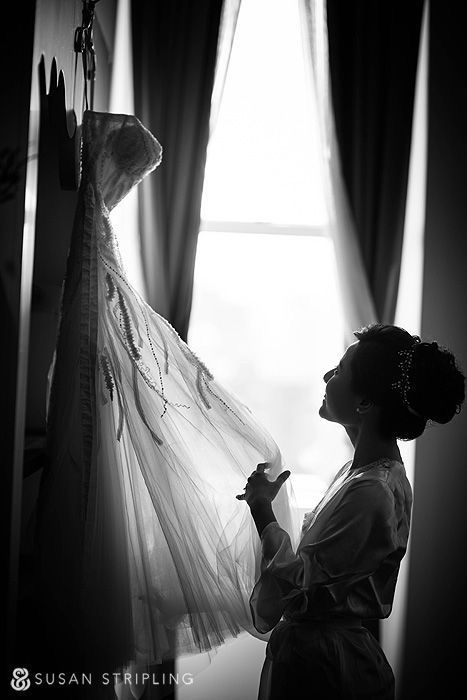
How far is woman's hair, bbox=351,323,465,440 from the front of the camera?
1.29 meters

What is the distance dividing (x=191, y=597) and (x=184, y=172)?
5.66 feet

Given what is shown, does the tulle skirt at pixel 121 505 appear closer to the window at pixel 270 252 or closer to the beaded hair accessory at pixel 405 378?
the beaded hair accessory at pixel 405 378

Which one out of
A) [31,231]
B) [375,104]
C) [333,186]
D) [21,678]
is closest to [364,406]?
[31,231]

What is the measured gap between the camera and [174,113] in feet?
8.43

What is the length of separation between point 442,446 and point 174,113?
1.66m

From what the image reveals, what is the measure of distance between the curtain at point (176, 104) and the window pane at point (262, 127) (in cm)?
13

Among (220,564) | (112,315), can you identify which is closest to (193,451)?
(220,564)

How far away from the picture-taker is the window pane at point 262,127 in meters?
2.70

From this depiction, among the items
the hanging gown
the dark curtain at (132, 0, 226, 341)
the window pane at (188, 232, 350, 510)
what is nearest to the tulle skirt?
the hanging gown

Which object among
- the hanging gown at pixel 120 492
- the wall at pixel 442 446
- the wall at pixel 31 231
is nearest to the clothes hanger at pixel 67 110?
the wall at pixel 31 231

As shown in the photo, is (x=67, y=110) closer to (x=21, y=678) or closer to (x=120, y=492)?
(x=120, y=492)

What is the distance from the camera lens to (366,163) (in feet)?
8.47

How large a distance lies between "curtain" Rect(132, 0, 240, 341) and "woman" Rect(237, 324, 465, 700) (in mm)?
1289

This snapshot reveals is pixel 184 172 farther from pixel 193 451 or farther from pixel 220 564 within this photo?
pixel 220 564
